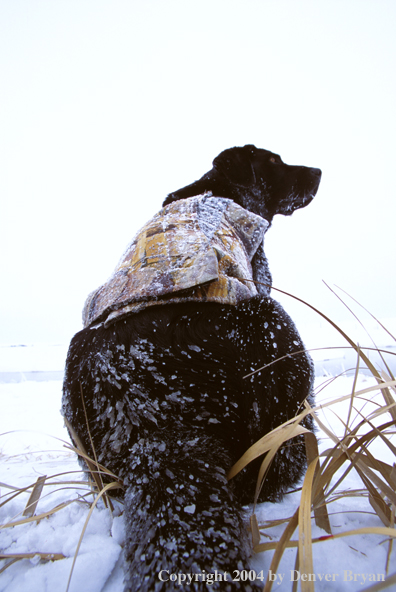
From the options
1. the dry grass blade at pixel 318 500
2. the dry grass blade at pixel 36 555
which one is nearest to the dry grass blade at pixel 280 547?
the dry grass blade at pixel 318 500

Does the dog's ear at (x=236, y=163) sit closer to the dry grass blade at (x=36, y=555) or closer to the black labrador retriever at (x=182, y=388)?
the black labrador retriever at (x=182, y=388)

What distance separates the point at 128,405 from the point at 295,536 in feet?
1.70

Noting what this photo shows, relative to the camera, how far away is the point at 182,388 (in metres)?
0.79

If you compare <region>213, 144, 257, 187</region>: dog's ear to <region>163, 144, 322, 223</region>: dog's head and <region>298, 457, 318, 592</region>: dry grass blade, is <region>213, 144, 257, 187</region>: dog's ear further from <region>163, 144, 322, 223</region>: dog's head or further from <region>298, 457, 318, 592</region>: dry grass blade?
<region>298, 457, 318, 592</region>: dry grass blade

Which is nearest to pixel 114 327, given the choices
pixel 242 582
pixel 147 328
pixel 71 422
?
pixel 147 328

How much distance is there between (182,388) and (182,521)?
0.29 m

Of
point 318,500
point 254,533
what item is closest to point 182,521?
point 254,533

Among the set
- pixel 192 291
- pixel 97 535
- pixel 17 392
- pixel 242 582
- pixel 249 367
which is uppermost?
pixel 192 291

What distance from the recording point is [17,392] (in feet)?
16.3

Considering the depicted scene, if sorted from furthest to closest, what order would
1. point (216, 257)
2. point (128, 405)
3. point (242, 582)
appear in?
1. point (216, 257)
2. point (128, 405)
3. point (242, 582)

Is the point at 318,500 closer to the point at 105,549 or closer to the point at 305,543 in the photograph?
the point at 305,543

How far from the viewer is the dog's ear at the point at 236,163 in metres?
1.65

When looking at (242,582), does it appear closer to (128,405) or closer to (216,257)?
(128,405)

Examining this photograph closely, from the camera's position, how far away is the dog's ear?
1650 millimetres
